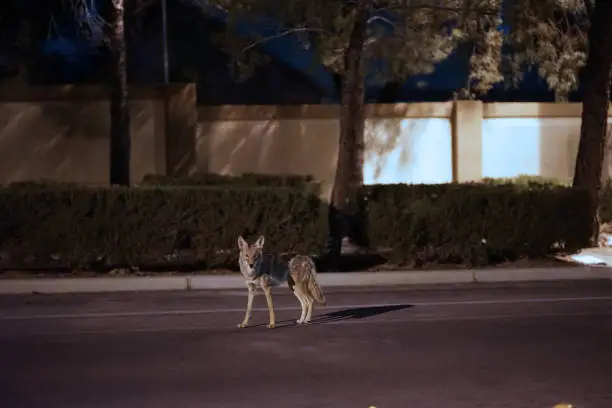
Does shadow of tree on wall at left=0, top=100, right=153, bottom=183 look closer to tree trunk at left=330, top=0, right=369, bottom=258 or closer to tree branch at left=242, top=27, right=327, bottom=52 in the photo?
tree branch at left=242, top=27, right=327, bottom=52

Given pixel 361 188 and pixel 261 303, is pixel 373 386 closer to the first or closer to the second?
pixel 261 303

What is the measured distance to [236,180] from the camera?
20969mm

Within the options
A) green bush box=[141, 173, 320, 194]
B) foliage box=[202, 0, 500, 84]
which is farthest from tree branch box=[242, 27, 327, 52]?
green bush box=[141, 173, 320, 194]

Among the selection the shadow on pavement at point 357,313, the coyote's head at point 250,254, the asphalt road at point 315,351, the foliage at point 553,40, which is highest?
the foliage at point 553,40

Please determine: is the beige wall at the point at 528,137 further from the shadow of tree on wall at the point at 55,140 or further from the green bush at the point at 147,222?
the green bush at the point at 147,222

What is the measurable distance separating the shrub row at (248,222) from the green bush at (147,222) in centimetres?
2

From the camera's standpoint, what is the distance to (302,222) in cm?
1458

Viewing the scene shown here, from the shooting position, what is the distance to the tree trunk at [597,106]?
Answer: 1742 cm

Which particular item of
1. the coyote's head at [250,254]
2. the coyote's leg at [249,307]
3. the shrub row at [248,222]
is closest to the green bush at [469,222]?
the shrub row at [248,222]

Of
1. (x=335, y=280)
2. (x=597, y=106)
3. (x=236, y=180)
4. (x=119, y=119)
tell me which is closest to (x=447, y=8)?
(x=597, y=106)

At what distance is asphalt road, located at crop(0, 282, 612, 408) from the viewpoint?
7.46 m

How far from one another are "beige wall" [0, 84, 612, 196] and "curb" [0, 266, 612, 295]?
351 inches

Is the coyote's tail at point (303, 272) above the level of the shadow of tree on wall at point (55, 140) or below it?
below

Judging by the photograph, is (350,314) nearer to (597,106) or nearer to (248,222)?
(248,222)
